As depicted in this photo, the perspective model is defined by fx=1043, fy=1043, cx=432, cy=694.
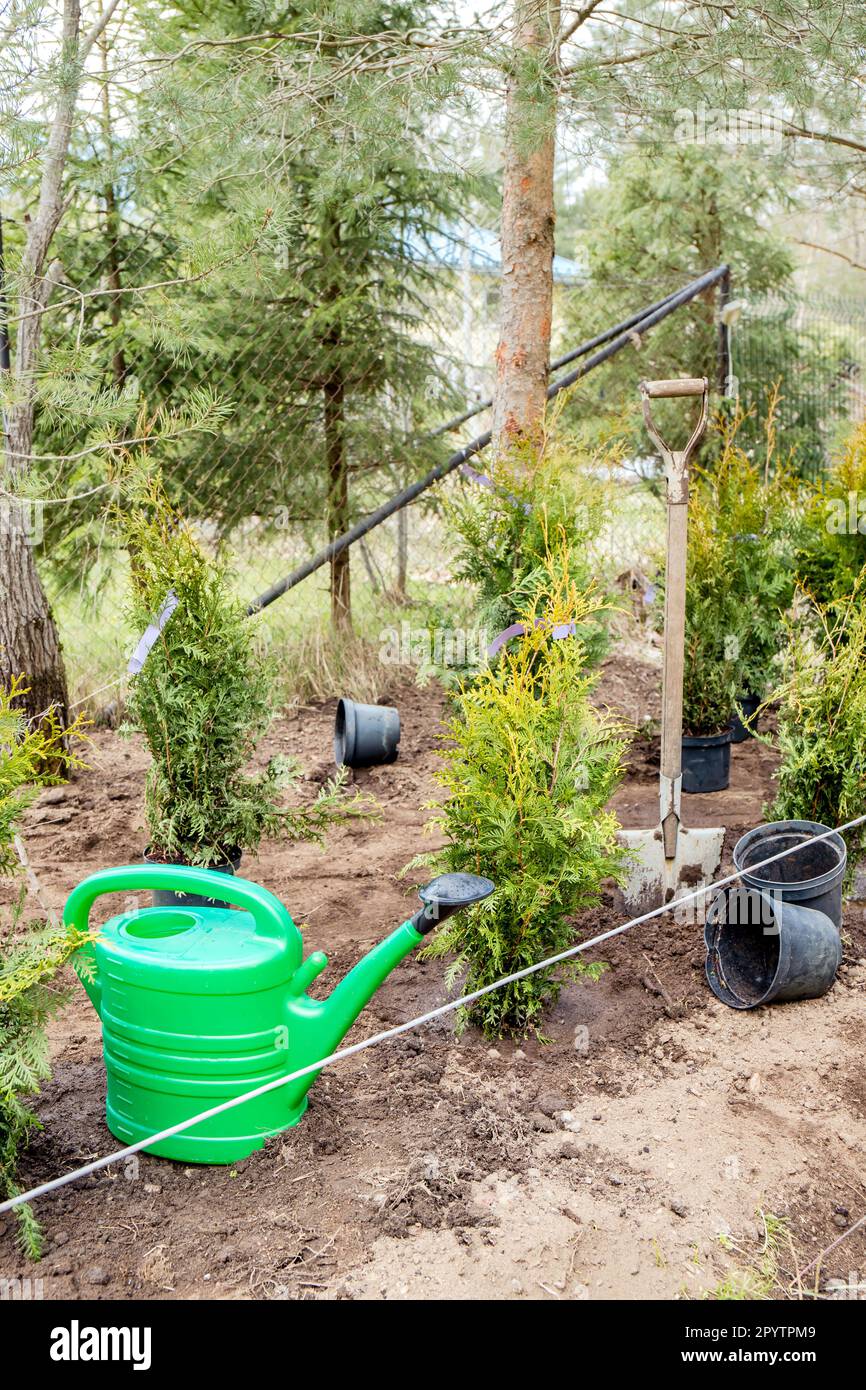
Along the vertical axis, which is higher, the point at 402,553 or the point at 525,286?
the point at 525,286

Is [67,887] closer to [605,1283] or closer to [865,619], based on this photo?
[605,1283]

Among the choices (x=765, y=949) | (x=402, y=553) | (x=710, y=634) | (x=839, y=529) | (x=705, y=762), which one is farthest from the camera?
(x=402, y=553)

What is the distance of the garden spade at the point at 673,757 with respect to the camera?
3.36 meters

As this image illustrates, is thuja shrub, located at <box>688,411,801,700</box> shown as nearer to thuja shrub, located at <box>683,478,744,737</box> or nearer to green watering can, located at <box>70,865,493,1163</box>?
thuja shrub, located at <box>683,478,744,737</box>

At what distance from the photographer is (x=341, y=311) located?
6.05 m

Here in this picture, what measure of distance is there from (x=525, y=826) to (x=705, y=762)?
239cm

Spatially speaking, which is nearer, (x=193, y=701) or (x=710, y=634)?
(x=193, y=701)

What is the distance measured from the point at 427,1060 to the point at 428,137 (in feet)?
15.3

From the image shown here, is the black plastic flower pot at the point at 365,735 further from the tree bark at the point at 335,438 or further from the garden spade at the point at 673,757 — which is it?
the tree bark at the point at 335,438

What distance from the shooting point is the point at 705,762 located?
4930 millimetres

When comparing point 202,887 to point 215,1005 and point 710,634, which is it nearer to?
point 215,1005

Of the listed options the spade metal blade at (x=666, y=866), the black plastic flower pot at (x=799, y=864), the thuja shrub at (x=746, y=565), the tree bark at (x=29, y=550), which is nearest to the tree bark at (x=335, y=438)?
the tree bark at (x=29, y=550)

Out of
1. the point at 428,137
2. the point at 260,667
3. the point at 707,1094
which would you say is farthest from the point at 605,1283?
the point at 428,137

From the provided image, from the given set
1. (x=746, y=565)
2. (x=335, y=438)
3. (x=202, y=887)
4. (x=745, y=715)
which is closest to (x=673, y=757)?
(x=202, y=887)
